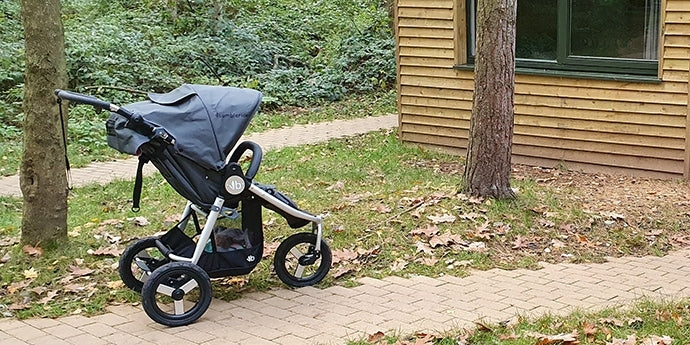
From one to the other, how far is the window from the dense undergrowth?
6700 millimetres

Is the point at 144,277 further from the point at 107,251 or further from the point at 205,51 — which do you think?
the point at 205,51

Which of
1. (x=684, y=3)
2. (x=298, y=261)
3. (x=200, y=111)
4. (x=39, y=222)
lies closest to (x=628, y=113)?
→ (x=684, y=3)

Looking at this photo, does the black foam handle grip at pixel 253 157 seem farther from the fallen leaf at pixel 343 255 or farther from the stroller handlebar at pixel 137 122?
the fallen leaf at pixel 343 255

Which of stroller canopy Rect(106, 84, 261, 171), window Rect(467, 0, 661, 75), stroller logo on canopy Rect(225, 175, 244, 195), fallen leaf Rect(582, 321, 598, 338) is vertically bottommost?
fallen leaf Rect(582, 321, 598, 338)

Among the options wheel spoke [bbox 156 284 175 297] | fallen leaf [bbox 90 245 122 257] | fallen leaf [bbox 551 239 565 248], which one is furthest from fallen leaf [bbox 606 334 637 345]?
fallen leaf [bbox 90 245 122 257]

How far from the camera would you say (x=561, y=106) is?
32.3ft

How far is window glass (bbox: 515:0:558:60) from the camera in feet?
32.3

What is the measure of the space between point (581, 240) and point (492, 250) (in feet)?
2.77

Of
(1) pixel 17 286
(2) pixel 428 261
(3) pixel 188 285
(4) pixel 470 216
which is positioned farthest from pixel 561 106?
(1) pixel 17 286

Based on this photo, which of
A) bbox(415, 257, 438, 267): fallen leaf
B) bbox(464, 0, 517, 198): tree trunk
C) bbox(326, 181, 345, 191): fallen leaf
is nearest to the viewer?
bbox(415, 257, 438, 267): fallen leaf

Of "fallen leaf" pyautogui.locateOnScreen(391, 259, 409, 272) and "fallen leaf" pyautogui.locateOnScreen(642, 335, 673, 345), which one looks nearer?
"fallen leaf" pyautogui.locateOnScreen(642, 335, 673, 345)

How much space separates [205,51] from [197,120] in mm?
13238

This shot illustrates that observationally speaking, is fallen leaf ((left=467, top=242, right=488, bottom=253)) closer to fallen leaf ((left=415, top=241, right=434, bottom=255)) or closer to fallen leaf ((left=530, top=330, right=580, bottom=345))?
fallen leaf ((left=415, top=241, right=434, bottom=255))

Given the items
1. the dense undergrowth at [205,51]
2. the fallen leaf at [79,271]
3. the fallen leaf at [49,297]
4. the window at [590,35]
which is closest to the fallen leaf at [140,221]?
the fallen leaf at [79,271]
